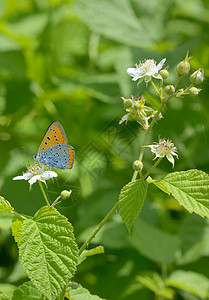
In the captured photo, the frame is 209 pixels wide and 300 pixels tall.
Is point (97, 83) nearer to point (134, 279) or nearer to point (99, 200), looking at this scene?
point (99, 200)

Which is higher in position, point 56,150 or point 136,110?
point 136,110

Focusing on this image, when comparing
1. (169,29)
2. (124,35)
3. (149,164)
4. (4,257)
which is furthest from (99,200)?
(169,29)

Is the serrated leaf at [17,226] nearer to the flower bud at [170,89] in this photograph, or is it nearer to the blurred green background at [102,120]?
the blurred green background at [102,120]

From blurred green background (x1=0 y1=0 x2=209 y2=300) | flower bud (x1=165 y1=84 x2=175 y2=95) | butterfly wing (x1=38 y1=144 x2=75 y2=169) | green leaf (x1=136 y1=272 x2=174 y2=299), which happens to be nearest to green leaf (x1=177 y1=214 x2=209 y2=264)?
blurred green background (x1=0 y1=0 x2=209 y2=300)

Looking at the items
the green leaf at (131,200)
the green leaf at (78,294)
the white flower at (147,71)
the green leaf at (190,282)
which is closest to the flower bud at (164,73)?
the white flower at (147,71)

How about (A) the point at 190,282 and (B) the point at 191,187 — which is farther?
(A) the point at 190,282

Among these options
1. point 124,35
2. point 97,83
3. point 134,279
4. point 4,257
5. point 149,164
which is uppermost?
point 124,35

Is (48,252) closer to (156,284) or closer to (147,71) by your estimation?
(147,71)

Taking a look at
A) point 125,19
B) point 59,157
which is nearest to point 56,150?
point 59,157
